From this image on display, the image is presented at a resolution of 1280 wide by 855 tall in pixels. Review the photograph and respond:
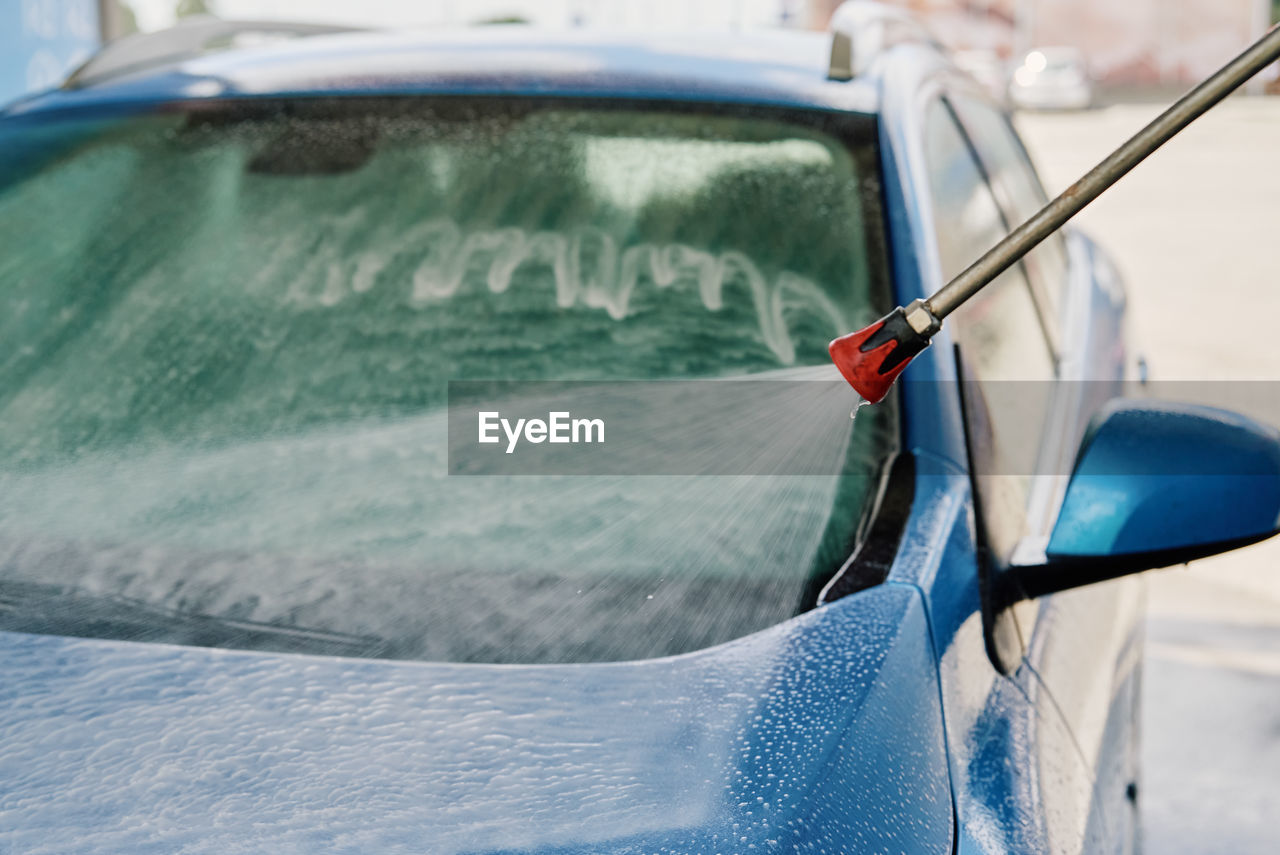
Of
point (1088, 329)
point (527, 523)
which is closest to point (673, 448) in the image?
point (527, 523)

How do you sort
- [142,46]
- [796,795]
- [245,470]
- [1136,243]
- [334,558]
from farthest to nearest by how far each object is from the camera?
[1136,243]
[142,46]
[245,470]
[334,558]
[796,795]

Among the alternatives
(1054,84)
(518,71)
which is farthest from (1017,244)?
(1054,84)

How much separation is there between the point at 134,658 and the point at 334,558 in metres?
0.26

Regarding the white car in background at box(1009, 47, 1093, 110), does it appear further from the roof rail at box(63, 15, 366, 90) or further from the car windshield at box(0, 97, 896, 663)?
the car windshield at box(0, 97, 896, 663)

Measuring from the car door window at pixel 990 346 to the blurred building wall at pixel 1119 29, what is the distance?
30.5m

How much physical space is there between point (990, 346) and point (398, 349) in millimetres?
787

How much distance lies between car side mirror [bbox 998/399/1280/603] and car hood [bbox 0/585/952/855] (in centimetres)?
22

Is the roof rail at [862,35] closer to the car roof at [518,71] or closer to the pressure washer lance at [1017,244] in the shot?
the car roof at [518,71]

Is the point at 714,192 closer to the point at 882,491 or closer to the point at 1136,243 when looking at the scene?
the point at 882,491

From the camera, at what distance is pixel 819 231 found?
169 cm

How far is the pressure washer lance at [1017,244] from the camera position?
901mm

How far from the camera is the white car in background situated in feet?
80.4

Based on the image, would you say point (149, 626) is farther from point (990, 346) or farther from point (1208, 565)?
point (1208, 565)

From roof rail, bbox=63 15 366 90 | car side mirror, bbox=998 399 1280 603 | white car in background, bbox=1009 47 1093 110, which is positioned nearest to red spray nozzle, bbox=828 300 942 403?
car side mirror, bbox=998 399 1280 603
